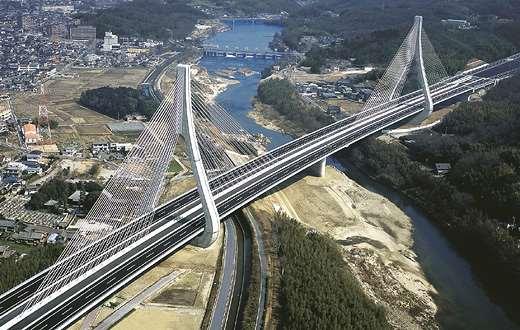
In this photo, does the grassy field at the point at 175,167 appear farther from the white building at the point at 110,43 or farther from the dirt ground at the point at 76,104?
the white building at the point at 110,43

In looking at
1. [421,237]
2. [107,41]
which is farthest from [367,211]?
[107,41]

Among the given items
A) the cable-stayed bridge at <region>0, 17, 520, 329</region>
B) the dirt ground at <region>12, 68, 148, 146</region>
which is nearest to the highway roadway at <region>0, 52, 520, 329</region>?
the cable-stayed bridge at <region>0, 17, 520, 329</region>

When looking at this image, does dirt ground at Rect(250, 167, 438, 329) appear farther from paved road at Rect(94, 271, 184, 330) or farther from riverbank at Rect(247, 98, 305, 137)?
riverbank at Rect(247, 98, 305, 137)

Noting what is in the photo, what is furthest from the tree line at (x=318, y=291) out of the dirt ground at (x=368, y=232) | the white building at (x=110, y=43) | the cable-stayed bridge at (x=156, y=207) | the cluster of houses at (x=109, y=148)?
the white building at (x=110, y=43)

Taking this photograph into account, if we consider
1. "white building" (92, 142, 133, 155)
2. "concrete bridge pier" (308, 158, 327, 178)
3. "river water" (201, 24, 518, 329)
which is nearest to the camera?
"river water" (201, 24, 518, 329)

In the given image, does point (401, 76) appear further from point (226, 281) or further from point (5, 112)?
point (5, 112)

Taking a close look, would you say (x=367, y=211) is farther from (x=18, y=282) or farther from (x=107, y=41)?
(x=107, y=41)

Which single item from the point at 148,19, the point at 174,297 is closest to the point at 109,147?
the point at 174,297
